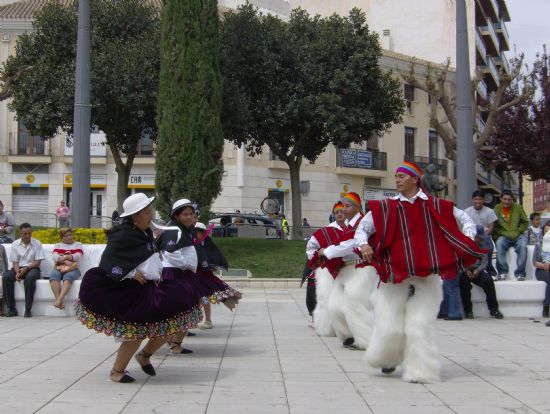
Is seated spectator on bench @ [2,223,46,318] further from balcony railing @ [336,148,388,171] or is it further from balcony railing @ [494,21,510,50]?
balcony railing @ [494,21,510,50]

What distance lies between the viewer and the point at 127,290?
278 inches

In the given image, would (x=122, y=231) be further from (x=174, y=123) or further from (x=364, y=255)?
(x=174, y=123)

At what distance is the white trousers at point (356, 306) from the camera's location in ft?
29.9

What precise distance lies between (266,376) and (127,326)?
1.40 metres

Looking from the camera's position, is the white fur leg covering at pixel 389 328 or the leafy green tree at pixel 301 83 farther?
the leafy green tree at pixel 301 83

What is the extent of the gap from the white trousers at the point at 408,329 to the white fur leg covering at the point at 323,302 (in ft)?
8.94

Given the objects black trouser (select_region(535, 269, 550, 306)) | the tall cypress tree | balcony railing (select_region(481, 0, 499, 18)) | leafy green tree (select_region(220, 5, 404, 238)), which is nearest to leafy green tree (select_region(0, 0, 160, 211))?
leafy green tree (select_region(220, 5, 404, 238))

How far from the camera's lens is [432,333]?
7.25 metres

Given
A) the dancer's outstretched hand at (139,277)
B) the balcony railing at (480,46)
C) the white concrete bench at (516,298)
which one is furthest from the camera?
the balcony railing at (480,46)

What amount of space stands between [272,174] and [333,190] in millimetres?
4483

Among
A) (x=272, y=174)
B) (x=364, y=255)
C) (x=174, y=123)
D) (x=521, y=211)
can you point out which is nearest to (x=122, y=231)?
(x=364, y=255)

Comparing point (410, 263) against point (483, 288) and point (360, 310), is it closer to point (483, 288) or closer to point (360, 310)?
point (360, 310)

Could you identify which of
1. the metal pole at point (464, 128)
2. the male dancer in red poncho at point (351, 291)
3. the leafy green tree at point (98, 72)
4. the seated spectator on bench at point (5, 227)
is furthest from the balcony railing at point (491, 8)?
the male dancer in red poncho at point (351, 291)

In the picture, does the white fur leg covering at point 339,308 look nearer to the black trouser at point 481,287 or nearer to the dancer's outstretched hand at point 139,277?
the dancer's outstretched hand at point 139,277
